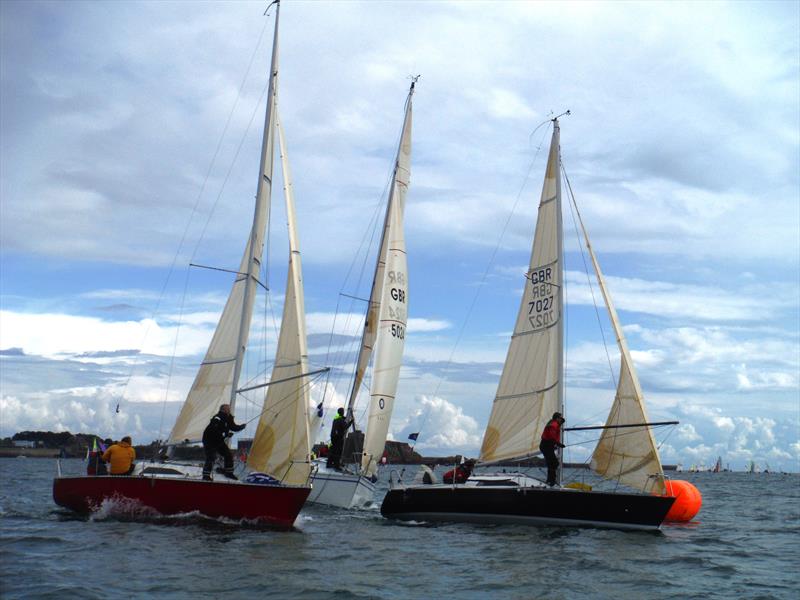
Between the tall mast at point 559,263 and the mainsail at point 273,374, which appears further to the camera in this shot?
the tall mast at point 559,263

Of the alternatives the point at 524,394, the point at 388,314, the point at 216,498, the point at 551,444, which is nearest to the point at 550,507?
the point at 551,444

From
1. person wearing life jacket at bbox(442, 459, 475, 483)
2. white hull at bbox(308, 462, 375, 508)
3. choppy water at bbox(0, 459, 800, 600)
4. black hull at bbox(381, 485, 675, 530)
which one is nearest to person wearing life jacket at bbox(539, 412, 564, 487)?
black hull at bbox(381, 485, 675, 530)

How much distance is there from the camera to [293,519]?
19734 mm

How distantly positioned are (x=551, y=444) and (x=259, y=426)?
736cm

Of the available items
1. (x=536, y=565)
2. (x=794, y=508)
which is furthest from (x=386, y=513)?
(x=794, y=508)

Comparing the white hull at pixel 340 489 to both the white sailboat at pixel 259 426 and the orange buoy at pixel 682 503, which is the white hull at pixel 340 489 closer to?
the white sailboat at pixel 259 426

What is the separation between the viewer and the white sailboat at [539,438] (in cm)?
2138

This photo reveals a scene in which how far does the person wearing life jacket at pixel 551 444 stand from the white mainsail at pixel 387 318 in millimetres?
6555

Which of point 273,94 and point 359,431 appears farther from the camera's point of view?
point 359,431

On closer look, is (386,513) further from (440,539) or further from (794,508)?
(794,508)

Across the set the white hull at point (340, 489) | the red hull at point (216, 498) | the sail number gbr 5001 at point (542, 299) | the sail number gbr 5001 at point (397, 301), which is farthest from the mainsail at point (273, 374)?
the sail number gbr 5001 at point (542, 299)

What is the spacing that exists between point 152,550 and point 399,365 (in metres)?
13.3

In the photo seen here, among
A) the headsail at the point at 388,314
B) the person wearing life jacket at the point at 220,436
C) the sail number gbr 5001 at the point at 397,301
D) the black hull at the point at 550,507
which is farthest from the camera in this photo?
the sail number gbr 5001 at the point at 397,301

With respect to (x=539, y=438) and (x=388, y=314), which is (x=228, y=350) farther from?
(x=539, y=438)
